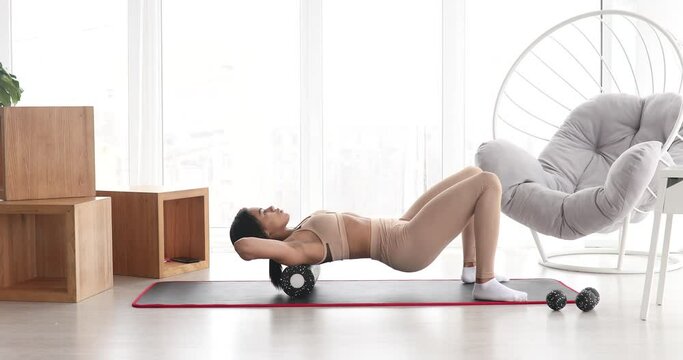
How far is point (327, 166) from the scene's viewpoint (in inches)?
205

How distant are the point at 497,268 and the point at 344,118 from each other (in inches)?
58.9

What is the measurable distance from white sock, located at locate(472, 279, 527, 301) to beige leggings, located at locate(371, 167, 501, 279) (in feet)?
0.11

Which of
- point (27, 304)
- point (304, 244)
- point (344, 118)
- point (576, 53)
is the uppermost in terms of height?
point (576, 53)

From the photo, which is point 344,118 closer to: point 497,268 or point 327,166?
point 327,166

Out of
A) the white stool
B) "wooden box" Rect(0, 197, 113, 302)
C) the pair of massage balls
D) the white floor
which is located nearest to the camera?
the white floor

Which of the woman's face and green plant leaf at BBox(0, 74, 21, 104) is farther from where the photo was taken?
green plant leaf at BBox(0, 74, 21, 104)

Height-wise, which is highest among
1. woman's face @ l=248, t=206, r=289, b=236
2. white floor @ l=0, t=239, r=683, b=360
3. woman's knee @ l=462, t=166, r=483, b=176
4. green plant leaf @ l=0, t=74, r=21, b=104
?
green plant leaf @ l=0, t=74, r=21, b=104

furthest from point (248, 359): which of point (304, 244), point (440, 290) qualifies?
point (440, 290)

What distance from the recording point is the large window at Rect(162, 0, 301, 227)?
204 inches

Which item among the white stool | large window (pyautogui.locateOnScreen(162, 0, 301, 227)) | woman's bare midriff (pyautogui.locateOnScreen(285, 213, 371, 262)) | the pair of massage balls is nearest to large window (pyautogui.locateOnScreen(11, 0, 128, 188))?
large window (pyautogui.locateOnScreen(162, 0, 301, 227))

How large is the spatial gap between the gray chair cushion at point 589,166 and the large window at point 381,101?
3.38ft

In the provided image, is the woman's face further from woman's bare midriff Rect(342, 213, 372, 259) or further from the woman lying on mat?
woman's bare midriff Rect(342, 213, 372, 259)

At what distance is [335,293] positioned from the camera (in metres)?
3.38

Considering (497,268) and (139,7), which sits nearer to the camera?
(497,268)
